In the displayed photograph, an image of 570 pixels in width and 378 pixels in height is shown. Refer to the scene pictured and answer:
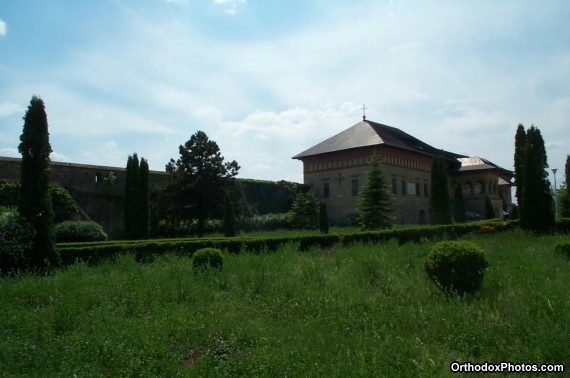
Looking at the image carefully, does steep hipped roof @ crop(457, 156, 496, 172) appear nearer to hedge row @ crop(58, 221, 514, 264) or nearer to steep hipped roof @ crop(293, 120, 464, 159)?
steep hipped roof @ crop(293, 120, 464, 159)

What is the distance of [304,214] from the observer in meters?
34.5

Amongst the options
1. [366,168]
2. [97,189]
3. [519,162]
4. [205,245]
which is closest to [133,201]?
[97,189]

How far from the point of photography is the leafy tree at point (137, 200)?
23.0m

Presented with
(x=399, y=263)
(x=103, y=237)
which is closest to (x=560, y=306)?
(x=399, y=263)

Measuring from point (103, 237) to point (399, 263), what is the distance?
14267mm

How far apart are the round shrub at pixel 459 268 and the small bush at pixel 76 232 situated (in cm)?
1564

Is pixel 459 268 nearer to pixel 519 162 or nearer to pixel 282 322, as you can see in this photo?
pixel 282 322

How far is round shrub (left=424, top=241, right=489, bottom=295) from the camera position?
826cm

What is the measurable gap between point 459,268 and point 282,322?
322 centimetres

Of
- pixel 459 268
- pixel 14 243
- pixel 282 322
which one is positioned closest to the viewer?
pixel 282 322

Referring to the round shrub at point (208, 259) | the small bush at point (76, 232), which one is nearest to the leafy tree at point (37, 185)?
the round shrub at point (208, 259)

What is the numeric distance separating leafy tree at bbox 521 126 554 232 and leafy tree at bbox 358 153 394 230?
8.64m

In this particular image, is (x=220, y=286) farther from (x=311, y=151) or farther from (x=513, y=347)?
(x=311, y=151)

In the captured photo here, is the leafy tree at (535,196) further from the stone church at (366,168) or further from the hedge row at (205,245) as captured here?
the stone church at (366,168)
